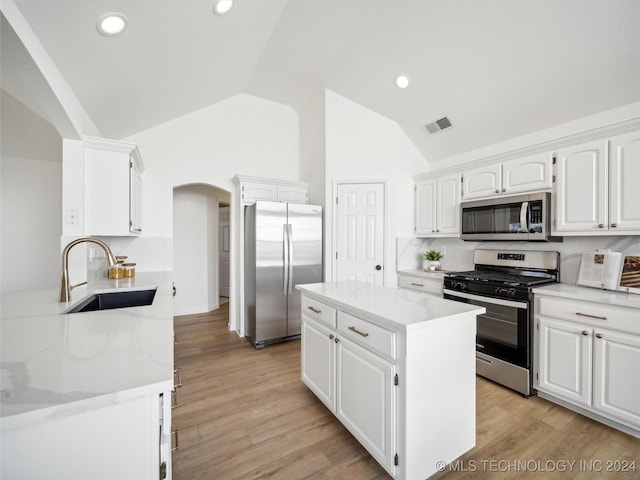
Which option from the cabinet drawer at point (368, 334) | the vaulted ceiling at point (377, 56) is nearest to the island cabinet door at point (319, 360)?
the cabinet drawer at point (368, 334)

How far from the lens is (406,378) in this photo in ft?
4.45

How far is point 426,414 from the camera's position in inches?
56.4

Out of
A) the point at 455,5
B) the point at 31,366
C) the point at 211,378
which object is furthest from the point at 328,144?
the point at 31,366

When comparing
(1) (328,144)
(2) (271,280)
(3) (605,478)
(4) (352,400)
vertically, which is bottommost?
(3) (605,478)

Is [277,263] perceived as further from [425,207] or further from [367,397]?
[367,397]

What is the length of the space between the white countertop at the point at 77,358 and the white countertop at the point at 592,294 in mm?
2630

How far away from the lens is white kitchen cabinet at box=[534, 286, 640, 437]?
1832 mm

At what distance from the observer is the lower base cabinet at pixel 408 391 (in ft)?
4.53

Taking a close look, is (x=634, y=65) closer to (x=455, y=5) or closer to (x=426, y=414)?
(x=455, y=5)

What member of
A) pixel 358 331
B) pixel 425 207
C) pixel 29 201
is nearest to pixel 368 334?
pixel 358 331

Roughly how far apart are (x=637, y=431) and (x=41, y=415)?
3.08 metres

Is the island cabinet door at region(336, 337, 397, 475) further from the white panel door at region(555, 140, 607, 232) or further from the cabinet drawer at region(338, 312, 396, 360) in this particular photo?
the white panel door at region(555, 140, 607, 232)

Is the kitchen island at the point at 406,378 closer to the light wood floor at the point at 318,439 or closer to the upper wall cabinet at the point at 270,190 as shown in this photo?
the light wood floor at the point at 318,439

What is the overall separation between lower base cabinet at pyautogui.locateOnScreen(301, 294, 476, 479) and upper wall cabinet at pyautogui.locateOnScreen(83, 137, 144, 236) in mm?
2197
